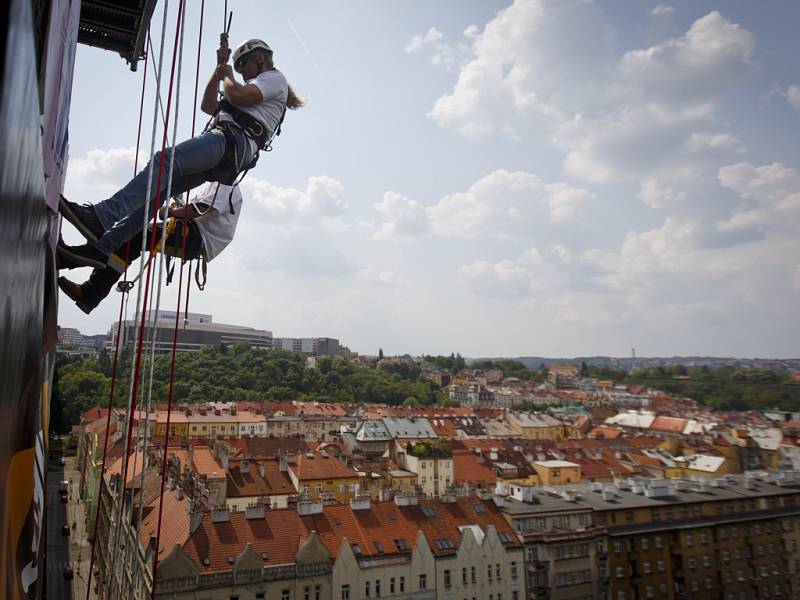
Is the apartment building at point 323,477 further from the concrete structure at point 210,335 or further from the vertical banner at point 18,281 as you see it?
the concrete structure at point 210,335

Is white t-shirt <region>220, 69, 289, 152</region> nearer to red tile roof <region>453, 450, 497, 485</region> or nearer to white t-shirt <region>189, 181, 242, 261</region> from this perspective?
white t-shirt <region>189, 181, 242, 261</region>

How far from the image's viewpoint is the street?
1450 cm

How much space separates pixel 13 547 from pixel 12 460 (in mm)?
201

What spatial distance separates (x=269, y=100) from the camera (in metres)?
3.20

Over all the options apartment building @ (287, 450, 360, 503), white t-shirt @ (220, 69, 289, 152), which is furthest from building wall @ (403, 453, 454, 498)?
white t-shirt @ (220, 69, 289, 152)

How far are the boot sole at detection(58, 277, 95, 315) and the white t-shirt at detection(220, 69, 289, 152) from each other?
1148 millimetres

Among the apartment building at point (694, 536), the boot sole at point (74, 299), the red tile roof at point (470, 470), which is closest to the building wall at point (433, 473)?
the red tile roof at point (470, 470)

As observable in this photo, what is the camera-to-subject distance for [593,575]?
2273 cm

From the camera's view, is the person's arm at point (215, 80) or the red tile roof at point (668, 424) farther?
the red tile roof at point (668, 424)

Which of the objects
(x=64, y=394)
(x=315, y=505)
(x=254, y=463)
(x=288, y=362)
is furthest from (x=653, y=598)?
(x=288, y=362)

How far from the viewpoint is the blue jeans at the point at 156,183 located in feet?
8.73

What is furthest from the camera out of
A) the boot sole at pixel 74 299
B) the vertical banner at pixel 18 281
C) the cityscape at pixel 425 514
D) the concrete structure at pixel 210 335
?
the concrete structure at pixel 210 335

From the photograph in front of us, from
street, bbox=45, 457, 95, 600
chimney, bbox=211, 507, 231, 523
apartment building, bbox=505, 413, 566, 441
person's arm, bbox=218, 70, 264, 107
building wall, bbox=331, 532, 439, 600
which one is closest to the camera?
person's arm, bbox=218, 70, 264, 107

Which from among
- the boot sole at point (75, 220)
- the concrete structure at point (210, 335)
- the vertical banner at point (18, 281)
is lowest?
the vertical banner at point (18, 281)
